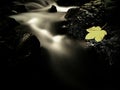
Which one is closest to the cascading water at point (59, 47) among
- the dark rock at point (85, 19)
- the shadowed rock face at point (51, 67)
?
the shadowed rock face at point (51, 67)

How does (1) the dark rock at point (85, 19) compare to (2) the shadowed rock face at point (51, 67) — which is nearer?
(2) the shadowed rock face at point (51, 67)

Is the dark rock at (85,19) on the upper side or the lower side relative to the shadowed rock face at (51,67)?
upper

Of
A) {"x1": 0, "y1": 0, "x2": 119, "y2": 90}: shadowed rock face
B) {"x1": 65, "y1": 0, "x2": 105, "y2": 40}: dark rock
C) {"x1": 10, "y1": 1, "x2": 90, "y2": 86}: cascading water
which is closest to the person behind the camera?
{"x1": 0, "y1": 0, "x2": 119, "y2": 90}: shadowed rock face

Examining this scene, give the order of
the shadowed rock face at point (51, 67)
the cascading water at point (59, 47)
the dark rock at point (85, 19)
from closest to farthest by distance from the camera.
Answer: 1. the shadowed rock face at point (51, 67)
2. the cascading water at point (59, 47)
3. the dark rock at point (85, 19)

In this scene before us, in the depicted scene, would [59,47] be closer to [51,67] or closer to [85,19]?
[51,67]

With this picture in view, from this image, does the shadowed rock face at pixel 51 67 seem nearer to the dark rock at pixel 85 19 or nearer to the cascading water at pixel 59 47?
the cascading water at pixel 59 47

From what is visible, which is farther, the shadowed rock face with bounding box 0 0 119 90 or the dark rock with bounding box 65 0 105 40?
the dark rock with bounding box 65 0 105 40

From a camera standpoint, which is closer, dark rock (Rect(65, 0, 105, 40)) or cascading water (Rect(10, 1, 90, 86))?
cascading water (Rect(10, 1, 90, 86))

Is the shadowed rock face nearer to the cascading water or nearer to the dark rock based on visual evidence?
the cascading water

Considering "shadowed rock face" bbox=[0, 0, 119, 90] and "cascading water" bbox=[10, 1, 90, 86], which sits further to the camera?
"cascading water" bbox=[10, 1, 90, 86]

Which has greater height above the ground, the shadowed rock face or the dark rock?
the dark rock

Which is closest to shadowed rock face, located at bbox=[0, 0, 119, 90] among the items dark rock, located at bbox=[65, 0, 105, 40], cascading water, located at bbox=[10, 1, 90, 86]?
cascading water, located at bbox=[10, 1, 90, 86]

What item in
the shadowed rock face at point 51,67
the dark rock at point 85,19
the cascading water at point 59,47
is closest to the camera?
the shadowed rock face at point 51,67

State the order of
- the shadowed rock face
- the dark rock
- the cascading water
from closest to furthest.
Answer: the shadowed rock face → the cascading water → the dark rock
